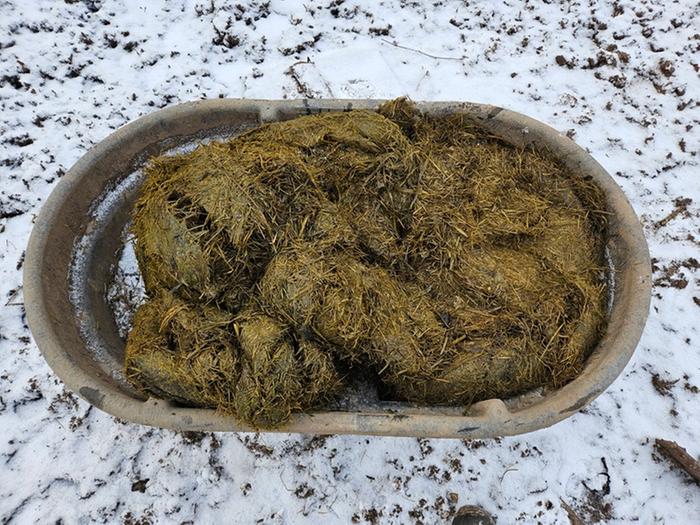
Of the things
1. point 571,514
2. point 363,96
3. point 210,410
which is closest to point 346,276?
point 210,410

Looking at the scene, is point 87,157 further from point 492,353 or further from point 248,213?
point 492,353

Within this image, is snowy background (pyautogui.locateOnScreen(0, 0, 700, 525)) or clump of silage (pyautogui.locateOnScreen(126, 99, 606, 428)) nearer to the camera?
clump of silage (pyautogui.locateOnScreen(126, 99, 606, 428))

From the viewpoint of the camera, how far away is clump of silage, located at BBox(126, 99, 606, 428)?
211 centimetres

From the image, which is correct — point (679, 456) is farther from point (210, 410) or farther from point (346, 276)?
point (210, 410)

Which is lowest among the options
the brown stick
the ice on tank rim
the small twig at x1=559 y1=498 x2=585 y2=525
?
the small twig at x1=559 y1=498 x2=585 y2=525

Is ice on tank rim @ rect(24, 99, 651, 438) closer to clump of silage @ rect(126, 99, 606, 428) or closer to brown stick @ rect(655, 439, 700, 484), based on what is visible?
clump of silage @ rect(126, 99, 606, 428)

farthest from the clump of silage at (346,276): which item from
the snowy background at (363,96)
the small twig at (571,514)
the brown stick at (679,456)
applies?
the brown stick at (679,456)

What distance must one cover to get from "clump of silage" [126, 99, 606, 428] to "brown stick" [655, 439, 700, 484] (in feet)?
3.58

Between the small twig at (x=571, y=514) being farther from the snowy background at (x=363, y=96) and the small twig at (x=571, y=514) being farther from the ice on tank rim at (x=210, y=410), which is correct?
the ice on tank rim at (x=210, y=410)

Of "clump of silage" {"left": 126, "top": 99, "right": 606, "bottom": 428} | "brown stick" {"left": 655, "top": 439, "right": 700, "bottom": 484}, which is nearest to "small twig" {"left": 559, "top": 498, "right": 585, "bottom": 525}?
"brown stick" {"left": 655, "top": 439, "right": 700, "bottom": 484}

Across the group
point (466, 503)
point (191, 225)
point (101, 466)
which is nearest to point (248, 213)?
point (191, 225)

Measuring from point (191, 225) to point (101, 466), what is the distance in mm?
1588

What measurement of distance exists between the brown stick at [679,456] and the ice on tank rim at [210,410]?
1084 mm

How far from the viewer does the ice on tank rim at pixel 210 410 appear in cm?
201
